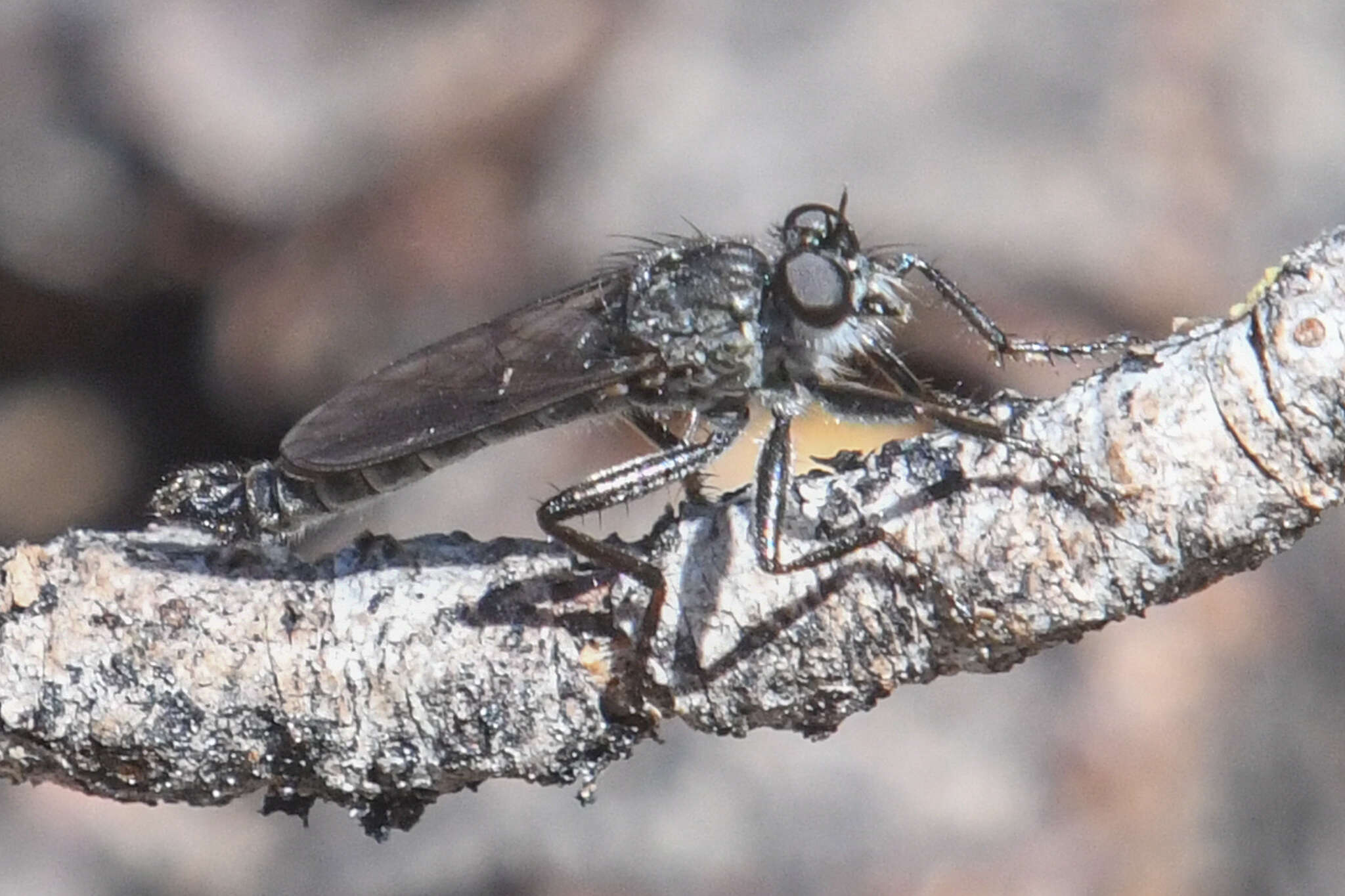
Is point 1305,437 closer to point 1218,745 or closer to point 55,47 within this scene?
point 1218,745

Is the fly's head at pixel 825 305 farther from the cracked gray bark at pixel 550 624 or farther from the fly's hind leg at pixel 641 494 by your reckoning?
the cracked gray bark at pixel 550 624

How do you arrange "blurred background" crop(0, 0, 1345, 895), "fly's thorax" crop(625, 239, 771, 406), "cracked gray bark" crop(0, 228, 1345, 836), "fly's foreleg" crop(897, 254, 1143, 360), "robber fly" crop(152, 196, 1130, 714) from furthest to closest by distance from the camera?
"blurred background" crop(0, 0, 1345, 895)
"fly's thorax" crop(625, 239, 771, 406)
"robber fly" crop(152, 196, 1130, 714)
"fly's foreleg" crop(897, 254, 1143, 360)
"cracked gray bark" crop(0, 228, 1345, 836)

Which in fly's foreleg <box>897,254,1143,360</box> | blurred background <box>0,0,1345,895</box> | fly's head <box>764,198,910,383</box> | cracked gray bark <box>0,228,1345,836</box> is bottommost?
cracked gray bark <box>0,228,1345,836</box>

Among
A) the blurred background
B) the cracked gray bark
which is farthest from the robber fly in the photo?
the blurred background

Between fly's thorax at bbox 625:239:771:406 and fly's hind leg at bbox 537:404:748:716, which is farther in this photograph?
fly's thorax at bbox 625:239:771:406

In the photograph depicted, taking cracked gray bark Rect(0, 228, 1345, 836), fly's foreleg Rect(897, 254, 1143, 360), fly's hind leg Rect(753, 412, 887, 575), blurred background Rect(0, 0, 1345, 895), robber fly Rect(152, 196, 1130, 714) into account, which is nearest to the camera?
cracked gray bark Rect(0, 228, 1345, 836)

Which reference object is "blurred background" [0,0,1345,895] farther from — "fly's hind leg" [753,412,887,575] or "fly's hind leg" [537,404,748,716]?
"fly's hind leg" [753,412,887,575]

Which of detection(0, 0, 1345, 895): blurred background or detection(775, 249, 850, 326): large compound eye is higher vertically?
detection(0, 0, 1345, 895): blurred background
